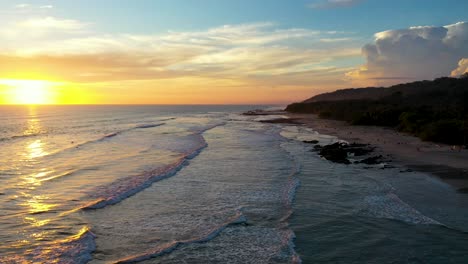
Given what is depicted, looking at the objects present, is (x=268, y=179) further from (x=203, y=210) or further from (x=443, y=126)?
(x=443, y=126)

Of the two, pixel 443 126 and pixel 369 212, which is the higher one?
pixel 443 126

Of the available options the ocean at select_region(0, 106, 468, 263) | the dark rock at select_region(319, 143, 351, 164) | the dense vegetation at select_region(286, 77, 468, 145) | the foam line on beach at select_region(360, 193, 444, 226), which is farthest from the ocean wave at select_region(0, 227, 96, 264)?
the dense vegetation at select_region(286, 77, 468, 145)

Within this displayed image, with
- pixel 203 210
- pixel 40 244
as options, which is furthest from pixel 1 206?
pixel 203 210

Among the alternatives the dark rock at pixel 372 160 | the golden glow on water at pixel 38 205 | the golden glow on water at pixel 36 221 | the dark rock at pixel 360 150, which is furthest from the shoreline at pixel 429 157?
the golden glow on water at pixel 38 205

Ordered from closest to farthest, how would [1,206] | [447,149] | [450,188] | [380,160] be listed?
1. [1,206]
2. [450,188]
3. [380,160]
4. [447,149]

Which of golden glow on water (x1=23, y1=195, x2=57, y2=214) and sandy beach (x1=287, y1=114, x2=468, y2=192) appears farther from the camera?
sandy beach (x1=287, y1=114, x2=468, y2=192)

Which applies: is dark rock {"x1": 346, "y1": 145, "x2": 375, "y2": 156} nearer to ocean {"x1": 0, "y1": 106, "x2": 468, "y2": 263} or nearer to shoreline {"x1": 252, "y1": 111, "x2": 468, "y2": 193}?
shoreline {"x1": 252, "y1": 111, "x2": 468, "y2": 193}

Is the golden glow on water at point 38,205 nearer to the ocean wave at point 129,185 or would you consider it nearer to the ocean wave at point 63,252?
the ocean wave at point 129,185

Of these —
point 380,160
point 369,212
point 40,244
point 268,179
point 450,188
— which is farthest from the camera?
point 380,160
